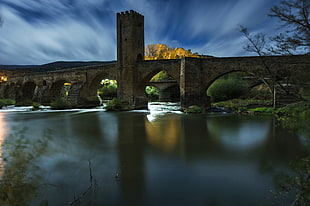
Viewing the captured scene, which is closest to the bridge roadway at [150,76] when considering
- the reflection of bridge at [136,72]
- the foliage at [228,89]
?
the reflection of bridge at [136,72]

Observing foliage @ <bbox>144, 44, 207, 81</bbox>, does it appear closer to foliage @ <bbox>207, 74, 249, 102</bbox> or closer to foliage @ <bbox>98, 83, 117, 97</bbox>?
foliage @ <bbox>98, 83, 117, 97</bbox>

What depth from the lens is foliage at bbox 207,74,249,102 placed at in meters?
23.5

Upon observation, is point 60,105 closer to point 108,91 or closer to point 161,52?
point 108,91

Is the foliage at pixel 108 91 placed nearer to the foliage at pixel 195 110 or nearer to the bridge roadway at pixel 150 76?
the bridge roadway at pixel 150 76

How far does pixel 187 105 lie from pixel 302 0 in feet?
52.9

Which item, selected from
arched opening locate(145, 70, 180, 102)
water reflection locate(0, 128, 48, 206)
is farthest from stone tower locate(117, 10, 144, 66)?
water reflection locate(0, 128, 48, 206)

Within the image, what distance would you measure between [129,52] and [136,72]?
2.20 meters

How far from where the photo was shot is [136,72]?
71.4 feet

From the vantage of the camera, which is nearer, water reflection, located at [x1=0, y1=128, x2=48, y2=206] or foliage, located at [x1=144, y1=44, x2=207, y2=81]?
water reflection, located at [x1=0, y1=128, x2=48, y2=206]

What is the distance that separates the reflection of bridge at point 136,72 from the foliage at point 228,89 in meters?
5.55

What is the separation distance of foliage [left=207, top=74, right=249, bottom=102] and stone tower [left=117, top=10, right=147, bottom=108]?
928 centimetres

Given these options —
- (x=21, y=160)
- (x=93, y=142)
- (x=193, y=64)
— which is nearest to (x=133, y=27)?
(x=193, y=64)

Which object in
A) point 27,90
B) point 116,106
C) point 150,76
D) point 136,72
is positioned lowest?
point 116,106

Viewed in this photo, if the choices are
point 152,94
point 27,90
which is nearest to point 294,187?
point 152,94
